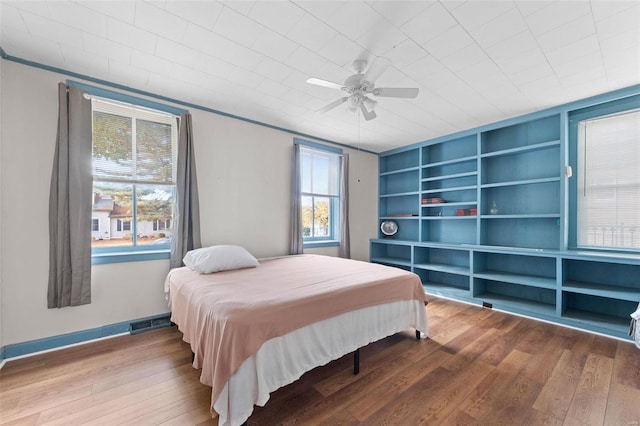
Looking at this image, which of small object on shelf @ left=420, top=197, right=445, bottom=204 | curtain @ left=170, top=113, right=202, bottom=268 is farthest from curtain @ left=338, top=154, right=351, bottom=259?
curtain @ left=170, top=113, right=202, bottom=268

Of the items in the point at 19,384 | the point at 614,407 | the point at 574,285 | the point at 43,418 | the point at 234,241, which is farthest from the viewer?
the point at 234,241

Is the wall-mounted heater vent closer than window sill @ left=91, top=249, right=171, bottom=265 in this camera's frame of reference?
No

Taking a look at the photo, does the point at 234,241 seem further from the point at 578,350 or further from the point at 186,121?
the point at 578,350

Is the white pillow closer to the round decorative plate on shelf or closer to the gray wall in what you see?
the gray wall

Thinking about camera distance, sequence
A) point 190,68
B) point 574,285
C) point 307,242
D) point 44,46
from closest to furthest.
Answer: point 44,46
point 190,68
point 574,285
point 307,242

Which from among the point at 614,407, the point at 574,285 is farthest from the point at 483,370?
the point at 574,285

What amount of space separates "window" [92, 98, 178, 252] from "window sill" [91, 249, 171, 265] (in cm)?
9

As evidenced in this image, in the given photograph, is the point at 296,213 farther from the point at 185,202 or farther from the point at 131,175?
the point at 131,175

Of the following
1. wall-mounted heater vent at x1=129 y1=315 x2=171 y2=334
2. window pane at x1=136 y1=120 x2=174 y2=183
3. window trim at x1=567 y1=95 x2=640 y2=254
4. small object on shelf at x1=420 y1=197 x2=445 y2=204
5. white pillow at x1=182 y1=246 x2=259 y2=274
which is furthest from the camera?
small object on shelf at x1=420 y1=197 x2=445 y2=204

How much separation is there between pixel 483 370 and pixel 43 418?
311cm

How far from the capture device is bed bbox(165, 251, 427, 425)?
4.74 feet

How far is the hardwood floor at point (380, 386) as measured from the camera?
1.61 m

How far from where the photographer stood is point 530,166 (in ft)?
11.9

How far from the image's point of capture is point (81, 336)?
8.17ft
